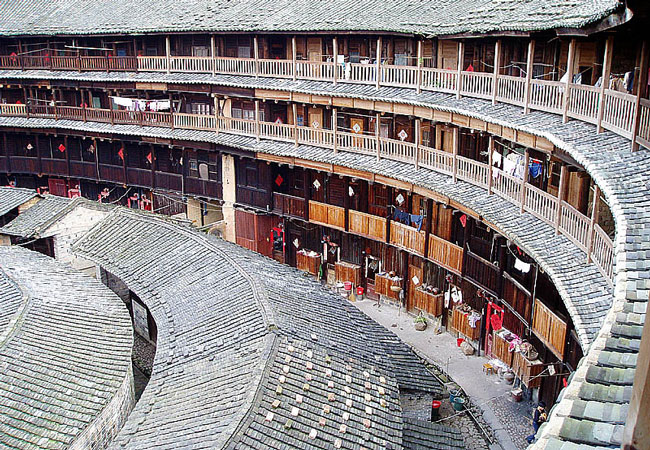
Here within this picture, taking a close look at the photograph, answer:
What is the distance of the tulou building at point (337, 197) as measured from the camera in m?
16.4

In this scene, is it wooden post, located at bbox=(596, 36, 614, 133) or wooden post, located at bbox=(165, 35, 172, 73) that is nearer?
wooden post, located at bbox=(596, 36, 614, 133)

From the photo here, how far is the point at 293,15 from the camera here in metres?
35.7

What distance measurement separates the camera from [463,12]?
94.9 feet

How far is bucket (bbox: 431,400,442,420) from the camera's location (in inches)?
881

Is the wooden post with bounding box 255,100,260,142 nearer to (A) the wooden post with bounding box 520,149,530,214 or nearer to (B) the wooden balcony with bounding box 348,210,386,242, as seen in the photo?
(B) the wooden balcony with bounding box 348,210,386,242

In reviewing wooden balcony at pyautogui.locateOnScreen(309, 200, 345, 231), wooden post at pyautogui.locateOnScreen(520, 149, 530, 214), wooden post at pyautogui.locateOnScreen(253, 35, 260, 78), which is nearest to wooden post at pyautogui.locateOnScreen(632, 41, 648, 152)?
wooden post at pyautogui.locateOnScreen(520, 149, 530, 214)

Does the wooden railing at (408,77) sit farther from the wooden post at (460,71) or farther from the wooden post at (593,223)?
the wooden post at (593,223)

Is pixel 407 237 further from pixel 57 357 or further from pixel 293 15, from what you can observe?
pixel 57 357

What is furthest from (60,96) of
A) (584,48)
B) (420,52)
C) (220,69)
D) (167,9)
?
(584,48)

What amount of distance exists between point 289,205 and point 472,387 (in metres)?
14.4

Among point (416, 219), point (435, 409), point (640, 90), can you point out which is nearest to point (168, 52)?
point (416, 219)

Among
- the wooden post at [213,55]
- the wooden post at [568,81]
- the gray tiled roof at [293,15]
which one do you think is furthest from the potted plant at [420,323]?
the wooden post at [213,55]

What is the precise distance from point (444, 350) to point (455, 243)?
4.48 m

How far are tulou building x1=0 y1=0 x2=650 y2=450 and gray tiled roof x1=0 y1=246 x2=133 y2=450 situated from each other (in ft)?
0.67
